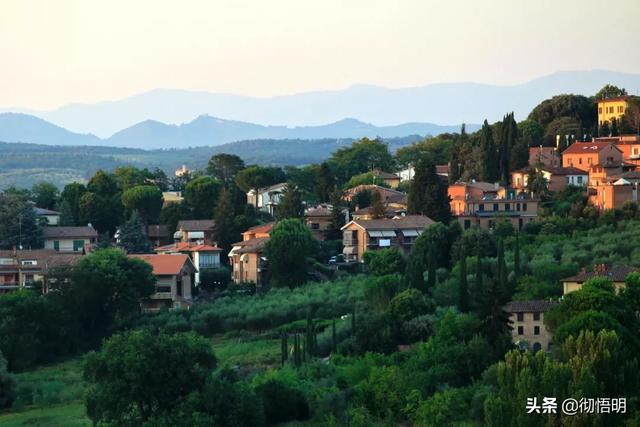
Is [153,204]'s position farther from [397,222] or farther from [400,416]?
[400,416]

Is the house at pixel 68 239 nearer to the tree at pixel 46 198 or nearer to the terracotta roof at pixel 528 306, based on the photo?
the tree at pixel 46 198

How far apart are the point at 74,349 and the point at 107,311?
2353 millimetres

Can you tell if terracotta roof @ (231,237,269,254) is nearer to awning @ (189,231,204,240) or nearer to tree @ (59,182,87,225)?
awning @ (189,231,204,240)

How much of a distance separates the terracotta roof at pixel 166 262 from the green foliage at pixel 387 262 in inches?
277

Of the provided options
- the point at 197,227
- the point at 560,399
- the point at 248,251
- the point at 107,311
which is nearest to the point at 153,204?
the point at 197,227

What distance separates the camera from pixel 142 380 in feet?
116

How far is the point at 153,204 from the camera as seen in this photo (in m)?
70.5

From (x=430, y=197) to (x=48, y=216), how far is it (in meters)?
18.1

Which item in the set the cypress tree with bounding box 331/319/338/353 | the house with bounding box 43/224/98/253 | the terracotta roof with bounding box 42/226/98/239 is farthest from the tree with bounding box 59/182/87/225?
the cypress tree with bounding box 331/319/338/353

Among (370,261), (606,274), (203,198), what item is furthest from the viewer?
(203,198)

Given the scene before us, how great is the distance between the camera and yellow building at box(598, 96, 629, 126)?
7512 centimetres

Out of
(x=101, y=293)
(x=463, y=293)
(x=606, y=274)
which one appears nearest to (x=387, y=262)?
(x=463, y=293)

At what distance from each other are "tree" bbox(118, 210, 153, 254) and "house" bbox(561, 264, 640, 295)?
896 inches

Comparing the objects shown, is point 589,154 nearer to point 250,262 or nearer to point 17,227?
point 250,262
